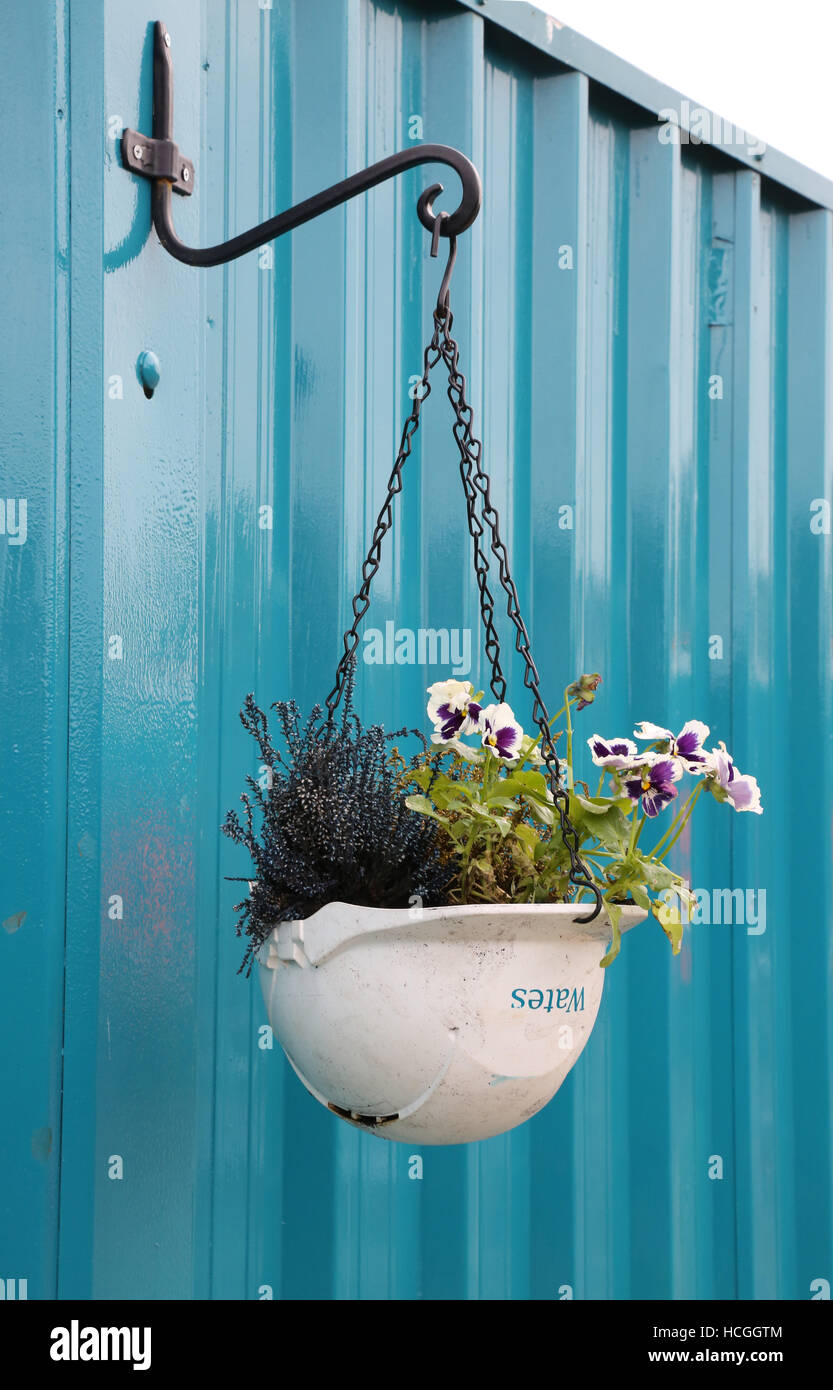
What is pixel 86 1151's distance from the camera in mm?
1571

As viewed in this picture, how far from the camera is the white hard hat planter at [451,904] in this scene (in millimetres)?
1247

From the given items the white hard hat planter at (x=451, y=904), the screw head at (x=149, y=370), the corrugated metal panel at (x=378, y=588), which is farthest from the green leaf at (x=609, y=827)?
the screw head at (x=149, y=370)

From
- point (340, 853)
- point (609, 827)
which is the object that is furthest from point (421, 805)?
point (609, 827)

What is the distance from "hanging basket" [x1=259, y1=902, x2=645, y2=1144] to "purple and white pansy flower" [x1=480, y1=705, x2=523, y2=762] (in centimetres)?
19

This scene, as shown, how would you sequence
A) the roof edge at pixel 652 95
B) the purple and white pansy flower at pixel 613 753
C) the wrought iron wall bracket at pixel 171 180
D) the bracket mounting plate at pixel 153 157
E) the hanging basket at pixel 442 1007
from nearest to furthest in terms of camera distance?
the hanging basket at pixel 442 1007
the purple and white pansy flower at pixel 613 753
the wrought iron wall bracket at pixel 171 180
the bracket mounting plate at pixel 153 157
the roof edge at pixel 652 95

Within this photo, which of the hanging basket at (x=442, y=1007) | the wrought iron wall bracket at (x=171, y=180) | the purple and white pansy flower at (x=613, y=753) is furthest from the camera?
the wrought iron wall bracket at (x=171, y=180)

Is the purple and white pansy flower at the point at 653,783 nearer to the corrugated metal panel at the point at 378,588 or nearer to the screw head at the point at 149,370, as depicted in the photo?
the corrugated metal panel at the point at 378,588

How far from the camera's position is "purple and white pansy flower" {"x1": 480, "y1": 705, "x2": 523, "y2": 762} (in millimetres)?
1352

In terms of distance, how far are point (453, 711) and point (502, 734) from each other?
8cm

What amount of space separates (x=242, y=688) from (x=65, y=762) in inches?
16.4

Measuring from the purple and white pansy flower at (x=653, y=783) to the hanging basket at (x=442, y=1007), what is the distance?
0.40 feet

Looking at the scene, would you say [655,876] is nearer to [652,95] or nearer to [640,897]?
[640,897]

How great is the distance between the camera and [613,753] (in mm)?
1358

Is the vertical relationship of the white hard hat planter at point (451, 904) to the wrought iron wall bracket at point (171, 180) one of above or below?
below
